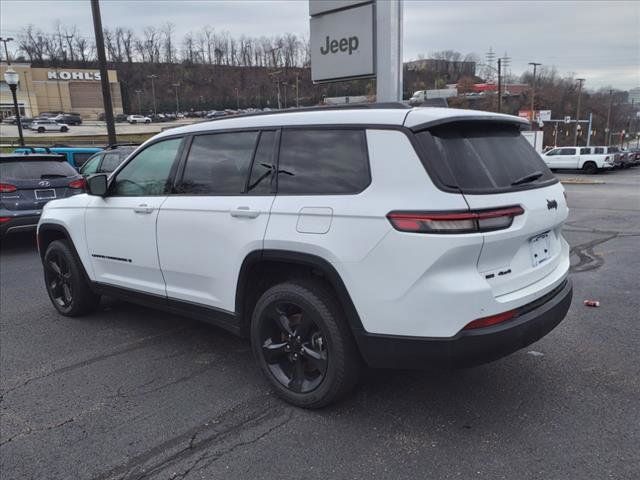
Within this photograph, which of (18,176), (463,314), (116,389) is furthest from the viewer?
(18,176)

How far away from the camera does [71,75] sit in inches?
4190

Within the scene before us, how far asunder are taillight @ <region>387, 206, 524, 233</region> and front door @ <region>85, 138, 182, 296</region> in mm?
2156

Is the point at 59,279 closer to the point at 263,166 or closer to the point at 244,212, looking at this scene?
the point at 244,212

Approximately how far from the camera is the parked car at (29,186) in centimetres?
839

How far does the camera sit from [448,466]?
262cm

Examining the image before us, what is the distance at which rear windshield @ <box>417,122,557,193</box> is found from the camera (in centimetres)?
269

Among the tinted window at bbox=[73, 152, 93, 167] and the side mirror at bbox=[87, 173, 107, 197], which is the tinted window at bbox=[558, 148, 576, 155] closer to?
the tinted window at bbox=[73, 152, 93, 167]

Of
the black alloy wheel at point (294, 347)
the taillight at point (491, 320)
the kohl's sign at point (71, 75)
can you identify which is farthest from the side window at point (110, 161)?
the kohl's sign at point (71, 75)

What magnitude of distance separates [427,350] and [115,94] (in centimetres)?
11939

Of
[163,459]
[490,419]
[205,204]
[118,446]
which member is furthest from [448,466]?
[205,204]

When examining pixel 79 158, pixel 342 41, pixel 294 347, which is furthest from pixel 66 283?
pixel 79 158

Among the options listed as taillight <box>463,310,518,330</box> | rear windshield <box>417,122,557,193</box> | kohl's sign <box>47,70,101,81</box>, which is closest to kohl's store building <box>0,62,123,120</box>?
kohl's sign <box>47,70,101,81</box>

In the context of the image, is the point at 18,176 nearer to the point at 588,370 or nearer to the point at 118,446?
the point at 118,446

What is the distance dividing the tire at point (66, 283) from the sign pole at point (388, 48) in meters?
5.47
